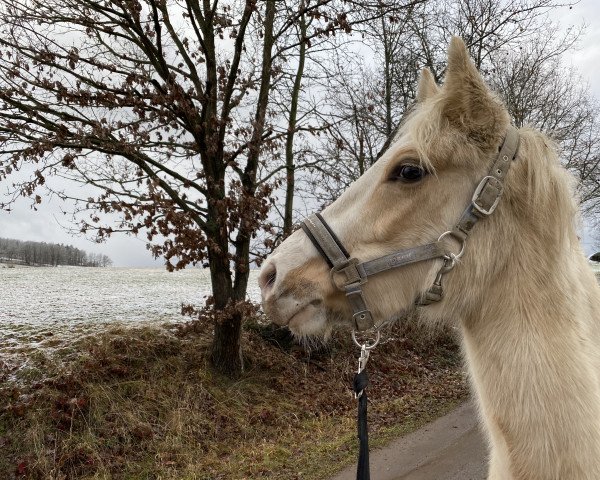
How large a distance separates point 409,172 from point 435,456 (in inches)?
217

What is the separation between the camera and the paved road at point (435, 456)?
5438 millimetres

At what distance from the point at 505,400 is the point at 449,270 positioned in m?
0.54

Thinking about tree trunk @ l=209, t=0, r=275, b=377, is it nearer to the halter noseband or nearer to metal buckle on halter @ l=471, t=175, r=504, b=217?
the halter noseband

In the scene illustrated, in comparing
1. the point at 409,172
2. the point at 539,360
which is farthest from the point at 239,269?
the point at 539,360

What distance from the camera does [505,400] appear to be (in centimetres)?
163

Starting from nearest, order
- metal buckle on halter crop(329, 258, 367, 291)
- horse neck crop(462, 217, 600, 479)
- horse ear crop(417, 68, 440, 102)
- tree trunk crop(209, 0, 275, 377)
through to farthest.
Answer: horse neck crop(462, 217, 600, 479) → metal buckle on halter crop(329, 258, 367, 291) → horse ear crop(417, 68, 440, 102) → tree trunk crop(209, 0, 275, 377)

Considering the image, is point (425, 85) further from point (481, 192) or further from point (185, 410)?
point (185, 410)

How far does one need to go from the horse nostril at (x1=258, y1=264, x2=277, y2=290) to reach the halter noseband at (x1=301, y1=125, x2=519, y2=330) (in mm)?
222

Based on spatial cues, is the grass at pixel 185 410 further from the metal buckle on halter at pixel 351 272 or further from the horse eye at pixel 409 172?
the horse eye at pixel 409 172

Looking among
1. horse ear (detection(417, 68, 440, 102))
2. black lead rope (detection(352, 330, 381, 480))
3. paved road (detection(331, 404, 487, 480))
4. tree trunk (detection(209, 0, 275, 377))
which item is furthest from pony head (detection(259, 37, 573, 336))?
tree trunk (detection(209, 0, 275, 377))

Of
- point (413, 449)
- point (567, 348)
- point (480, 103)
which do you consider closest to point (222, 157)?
point (413, 449)

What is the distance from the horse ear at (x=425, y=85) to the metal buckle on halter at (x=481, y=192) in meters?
0.81

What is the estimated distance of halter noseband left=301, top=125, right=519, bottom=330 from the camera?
1.75 meters

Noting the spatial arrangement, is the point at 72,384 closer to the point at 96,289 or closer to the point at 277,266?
the point at 277,266
